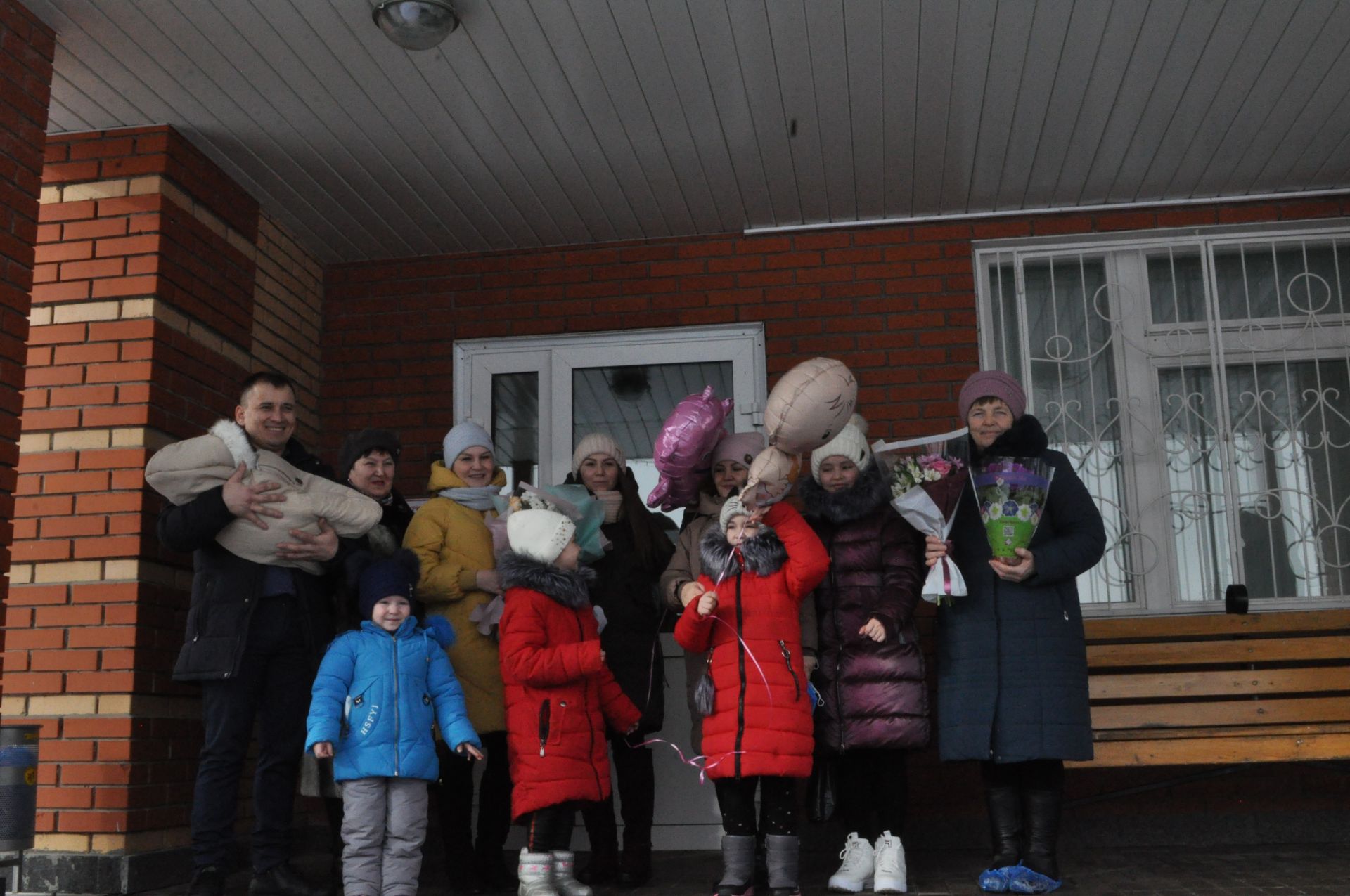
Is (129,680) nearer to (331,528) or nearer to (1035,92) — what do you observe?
(331,528)

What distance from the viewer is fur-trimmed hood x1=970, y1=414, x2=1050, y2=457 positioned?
398cm

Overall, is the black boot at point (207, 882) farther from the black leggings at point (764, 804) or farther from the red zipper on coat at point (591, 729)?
the black leggings at point (764, 804)

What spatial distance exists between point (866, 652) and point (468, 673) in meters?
1.33

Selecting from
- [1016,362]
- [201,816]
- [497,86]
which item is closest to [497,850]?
[201,816]

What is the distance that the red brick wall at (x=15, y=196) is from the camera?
385 cm

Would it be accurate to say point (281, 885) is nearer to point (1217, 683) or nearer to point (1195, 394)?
point (1217, 683)

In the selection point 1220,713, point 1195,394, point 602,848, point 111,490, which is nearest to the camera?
point 602,848

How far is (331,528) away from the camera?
3900 millimetres

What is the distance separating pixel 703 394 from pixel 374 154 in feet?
5.82

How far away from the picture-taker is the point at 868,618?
3.93 meters

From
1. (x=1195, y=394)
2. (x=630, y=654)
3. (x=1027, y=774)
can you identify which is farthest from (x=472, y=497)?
(x=1195, y=394)

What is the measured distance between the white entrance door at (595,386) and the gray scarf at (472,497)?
1.34m

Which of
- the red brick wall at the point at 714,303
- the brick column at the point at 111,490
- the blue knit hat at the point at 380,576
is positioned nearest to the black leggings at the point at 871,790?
the blue knit hat at the point at 380,576

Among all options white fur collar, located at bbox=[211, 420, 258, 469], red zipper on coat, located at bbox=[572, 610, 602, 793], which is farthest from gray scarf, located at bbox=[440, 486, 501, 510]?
red zipper on coat, located at bbox=[572, 610, 602, 793]
